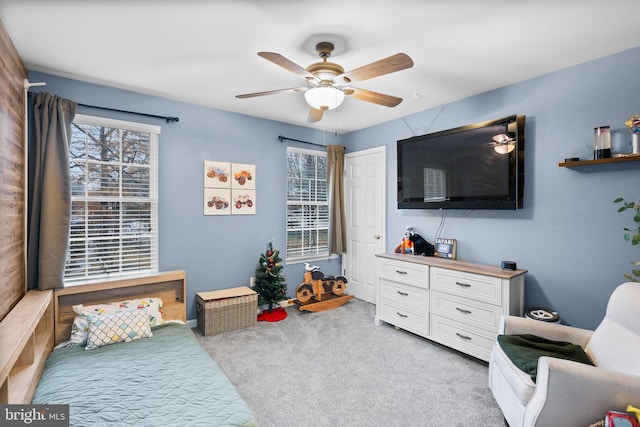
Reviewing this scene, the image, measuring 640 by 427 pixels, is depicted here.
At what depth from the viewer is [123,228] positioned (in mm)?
3139

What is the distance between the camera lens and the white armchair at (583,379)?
1.46 meters

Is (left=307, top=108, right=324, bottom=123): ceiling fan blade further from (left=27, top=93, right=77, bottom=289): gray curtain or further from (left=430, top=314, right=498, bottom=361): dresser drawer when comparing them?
(left=430, top=314, right=498, bottom=361): dresser drawer

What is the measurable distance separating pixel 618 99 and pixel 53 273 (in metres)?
4.74

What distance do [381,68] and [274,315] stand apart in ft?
9.82

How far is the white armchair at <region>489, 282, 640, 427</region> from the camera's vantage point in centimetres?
146

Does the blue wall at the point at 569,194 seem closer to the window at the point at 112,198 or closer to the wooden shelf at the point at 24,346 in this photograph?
the window at the point at 112,198

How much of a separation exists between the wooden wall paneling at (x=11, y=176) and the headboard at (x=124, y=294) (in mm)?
342

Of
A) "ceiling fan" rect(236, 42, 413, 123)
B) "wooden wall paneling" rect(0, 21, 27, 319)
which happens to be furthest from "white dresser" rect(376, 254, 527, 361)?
"wooden wall paneling" rect(0, 21, 27, 319)

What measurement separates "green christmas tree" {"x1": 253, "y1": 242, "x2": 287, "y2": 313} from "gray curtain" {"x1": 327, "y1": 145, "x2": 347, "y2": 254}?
1.02m

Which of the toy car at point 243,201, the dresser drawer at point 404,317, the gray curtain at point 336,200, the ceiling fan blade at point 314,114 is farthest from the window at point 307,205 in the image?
the ceiling fan blade at point 314,114

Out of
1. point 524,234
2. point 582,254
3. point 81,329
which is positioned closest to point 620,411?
point 582,254

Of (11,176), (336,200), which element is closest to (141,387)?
(11,176)

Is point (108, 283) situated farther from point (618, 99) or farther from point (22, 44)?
point (618, 99)

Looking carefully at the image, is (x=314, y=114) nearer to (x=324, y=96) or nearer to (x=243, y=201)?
(x=324, y=96)
